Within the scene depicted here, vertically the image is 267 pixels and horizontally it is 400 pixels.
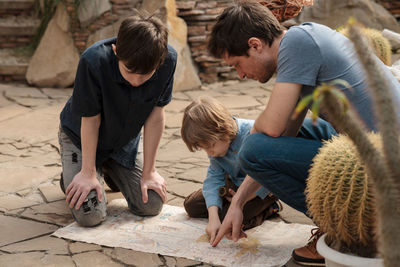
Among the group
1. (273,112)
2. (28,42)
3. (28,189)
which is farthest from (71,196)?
(28,42)

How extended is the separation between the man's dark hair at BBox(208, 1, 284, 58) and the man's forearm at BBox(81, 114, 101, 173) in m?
0.85

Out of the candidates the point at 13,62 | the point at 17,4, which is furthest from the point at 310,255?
the point at 17,4

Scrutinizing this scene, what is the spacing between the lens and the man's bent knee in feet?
9.93

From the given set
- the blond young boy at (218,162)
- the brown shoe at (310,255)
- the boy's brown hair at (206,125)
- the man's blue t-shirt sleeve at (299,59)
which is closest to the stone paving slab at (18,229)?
the blond young boy at (218,162)

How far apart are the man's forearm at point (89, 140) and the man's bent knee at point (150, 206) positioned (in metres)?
0.34

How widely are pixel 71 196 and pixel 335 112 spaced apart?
2.12 m

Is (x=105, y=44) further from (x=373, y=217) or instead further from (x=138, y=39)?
(x=373, y=217)

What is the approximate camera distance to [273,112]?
7.29ft

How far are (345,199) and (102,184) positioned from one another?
1.61 meters

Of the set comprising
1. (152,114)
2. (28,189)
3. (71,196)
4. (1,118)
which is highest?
(152,114)

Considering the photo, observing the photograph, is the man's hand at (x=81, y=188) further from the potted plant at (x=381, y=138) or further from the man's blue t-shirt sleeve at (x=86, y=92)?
the potted plant at (x=381, y=138)

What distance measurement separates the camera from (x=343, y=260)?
1849 mm

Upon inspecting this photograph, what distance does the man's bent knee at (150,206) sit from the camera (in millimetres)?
3027

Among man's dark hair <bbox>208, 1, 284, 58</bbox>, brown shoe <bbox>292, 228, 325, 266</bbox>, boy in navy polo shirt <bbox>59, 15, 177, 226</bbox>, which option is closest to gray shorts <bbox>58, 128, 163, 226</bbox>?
boy in navy polo shirt <bbox>59, 15, 177, 226</bbox>
